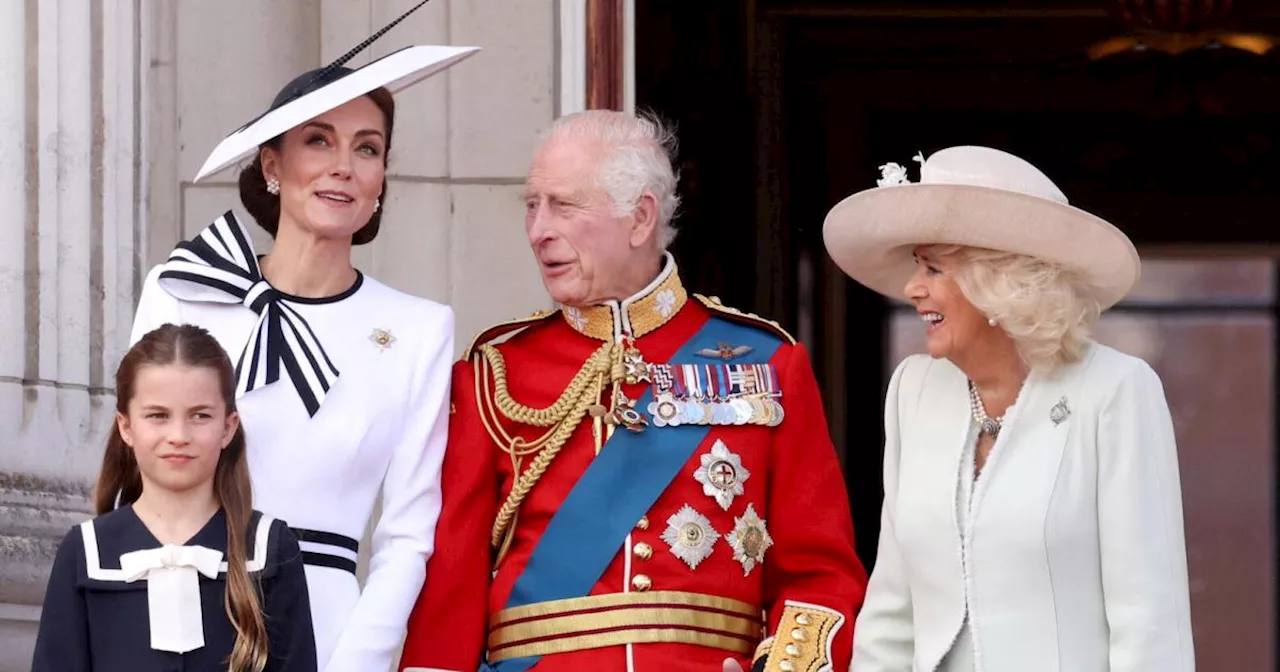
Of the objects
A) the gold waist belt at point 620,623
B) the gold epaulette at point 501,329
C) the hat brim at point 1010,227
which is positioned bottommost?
the gold waist belt at point 620,623

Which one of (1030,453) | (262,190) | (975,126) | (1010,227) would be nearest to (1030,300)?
(1010,227)

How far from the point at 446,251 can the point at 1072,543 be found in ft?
7.60

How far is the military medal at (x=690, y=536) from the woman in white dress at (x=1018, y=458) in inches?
12.2

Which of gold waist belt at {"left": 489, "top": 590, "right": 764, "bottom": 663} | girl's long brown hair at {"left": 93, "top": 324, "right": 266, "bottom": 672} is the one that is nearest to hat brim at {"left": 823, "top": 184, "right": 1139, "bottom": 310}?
gold waist belt at {"left": 489, "top": 590, "right": 764, "bottom": 663}

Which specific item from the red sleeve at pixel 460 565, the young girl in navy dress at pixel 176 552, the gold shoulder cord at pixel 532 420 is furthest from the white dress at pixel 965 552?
the young girl in navy dress at pixel 176 552

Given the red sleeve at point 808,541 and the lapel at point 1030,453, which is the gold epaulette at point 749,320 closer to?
the red sleeve at point 808,541

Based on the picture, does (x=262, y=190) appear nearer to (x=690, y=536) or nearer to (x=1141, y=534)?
(x=690, y=536)

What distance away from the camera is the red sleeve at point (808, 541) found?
4.37 meters

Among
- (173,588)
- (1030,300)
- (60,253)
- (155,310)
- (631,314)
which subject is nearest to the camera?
(173,588)

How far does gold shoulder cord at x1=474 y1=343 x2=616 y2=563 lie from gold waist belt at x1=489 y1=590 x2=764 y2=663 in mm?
143

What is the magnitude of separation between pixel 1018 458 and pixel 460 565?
946 millimetres

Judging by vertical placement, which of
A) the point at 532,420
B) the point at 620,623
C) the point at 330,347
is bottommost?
the point at 620,623

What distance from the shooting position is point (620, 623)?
14.4 ft

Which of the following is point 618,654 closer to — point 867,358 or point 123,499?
point 123,499
